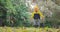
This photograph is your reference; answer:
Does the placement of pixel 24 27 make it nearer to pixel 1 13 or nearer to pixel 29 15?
pixel 29 15

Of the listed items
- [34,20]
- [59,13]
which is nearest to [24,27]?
[34,20]

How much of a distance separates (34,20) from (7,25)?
0.40 meters

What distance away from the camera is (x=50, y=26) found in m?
2.44

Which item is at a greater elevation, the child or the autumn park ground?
the child

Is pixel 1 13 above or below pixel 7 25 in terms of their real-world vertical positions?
above

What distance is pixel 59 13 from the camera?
7.95 ft

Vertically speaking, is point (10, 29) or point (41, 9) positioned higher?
point (41, 9)

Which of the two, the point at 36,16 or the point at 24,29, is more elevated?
the point at 36,16

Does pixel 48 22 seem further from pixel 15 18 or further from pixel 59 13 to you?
pixel 15 18

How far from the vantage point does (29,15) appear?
2.44 metres

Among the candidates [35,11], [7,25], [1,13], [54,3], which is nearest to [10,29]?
[7,25]

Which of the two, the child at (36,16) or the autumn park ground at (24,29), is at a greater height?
the child at (36,16)

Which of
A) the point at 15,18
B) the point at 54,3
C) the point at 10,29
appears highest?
the point at 54,3

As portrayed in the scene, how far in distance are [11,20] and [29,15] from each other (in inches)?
10.7
